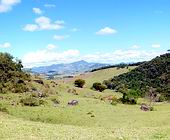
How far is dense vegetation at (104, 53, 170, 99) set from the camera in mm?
134163

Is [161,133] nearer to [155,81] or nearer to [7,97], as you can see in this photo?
[7,97]

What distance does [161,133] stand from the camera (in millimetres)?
33094

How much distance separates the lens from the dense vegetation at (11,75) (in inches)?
3121

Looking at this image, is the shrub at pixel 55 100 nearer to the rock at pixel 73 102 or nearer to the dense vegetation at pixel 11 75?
the rock at pixel 73 102

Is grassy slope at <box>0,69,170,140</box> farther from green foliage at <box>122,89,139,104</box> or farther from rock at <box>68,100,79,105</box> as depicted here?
green foliage at <box>122,89,139,104</box>

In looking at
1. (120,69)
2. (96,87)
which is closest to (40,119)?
(96,87)

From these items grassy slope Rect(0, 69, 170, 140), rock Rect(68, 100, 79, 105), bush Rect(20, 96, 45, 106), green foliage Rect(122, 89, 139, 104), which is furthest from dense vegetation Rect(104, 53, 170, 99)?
grassy slope Rect(0, 69, 170, 140)

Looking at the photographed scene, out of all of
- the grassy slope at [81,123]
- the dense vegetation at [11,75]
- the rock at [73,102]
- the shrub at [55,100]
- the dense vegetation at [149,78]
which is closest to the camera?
the grassy slope at [81,123]

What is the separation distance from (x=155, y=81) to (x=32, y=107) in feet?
276

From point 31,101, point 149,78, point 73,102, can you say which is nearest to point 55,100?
point 73,102

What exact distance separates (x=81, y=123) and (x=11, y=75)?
37.4 meters

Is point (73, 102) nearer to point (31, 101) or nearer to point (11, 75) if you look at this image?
point (31, 101)

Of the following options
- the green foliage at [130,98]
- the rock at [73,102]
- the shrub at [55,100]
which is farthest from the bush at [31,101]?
the green foliage at [130,98]

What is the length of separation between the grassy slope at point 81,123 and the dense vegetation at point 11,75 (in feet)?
20.1
